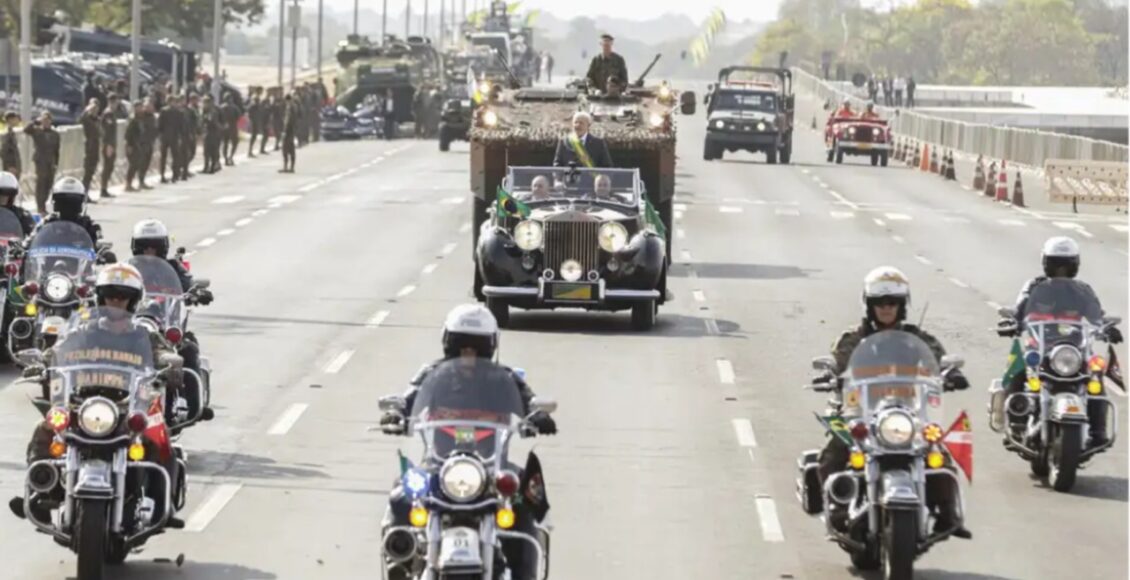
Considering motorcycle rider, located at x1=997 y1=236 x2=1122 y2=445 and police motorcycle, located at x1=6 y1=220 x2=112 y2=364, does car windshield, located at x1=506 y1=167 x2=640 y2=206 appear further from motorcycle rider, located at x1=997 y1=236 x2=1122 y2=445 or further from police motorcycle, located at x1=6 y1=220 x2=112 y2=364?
motorcycle rider, located at x1=997 y1=236 x2=1122 y2=445

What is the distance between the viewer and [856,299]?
32438 millimetres

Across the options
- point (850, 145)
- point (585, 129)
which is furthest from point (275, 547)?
point (850, 145)

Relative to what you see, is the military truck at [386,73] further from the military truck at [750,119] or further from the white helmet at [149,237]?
the white helmet at [149,237]

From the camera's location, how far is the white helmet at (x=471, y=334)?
11867 millimetres

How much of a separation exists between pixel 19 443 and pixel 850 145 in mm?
59783

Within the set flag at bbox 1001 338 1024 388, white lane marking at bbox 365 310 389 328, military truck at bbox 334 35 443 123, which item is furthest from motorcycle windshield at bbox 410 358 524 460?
military truck at bbox 334 35 443 123

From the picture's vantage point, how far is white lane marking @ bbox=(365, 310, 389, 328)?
28086mm

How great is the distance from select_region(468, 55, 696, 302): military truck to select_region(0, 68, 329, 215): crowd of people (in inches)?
272

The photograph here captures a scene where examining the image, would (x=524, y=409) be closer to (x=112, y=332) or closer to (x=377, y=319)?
(x=112, y=332)

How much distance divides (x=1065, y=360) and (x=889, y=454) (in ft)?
14.1

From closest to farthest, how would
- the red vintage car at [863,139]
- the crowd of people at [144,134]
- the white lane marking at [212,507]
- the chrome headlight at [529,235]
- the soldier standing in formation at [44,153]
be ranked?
the white lane marking at [212,507] → the chrome headlight at [529,235] → the soldier standing in formation at [44,153] → the crowd of people at [144,134] → the red vintage car at [863,139]

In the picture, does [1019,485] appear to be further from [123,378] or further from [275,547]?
[123,378]

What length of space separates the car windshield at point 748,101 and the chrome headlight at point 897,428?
59253mm

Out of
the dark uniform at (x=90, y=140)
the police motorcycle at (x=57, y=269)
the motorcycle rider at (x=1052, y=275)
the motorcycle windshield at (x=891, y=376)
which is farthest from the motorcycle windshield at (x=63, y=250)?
the dark uniform at (x=90, y=140)
